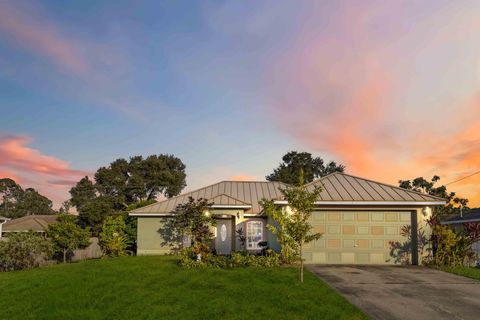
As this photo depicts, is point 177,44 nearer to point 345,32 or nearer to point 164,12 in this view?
point 164,12

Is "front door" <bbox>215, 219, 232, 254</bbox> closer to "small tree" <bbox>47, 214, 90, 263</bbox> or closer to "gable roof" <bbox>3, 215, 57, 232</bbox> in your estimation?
"small tree" <bbox>47, 214, 90, 263</bbox>

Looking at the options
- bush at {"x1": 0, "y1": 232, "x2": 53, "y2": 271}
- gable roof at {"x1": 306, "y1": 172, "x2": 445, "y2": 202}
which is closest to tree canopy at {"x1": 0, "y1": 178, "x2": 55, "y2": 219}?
bush at {"x1": 0, "y1": 232, "x2": 53, "y2": 271}

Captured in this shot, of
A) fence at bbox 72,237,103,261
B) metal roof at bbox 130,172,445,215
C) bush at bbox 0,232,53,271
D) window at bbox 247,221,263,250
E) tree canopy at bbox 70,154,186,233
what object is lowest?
fence at bbox 72,237,103,261

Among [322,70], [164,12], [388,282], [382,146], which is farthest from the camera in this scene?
[382,146]

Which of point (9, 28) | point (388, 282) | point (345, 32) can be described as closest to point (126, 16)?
point (9, 28)

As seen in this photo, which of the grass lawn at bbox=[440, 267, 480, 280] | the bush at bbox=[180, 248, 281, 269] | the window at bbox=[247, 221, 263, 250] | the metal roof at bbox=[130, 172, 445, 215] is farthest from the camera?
the window at bbox=[247, 221, 263, 250]

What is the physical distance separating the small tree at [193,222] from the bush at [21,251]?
784cm

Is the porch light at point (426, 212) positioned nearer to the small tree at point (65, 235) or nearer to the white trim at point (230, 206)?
the white trim at point (230, 206)

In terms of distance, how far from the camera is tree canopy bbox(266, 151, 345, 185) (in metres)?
63.1

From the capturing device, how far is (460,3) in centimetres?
1348

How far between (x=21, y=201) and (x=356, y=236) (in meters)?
89.1

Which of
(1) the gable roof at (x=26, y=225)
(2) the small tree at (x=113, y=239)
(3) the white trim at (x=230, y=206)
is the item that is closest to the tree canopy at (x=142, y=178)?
(1) the gable roof at (x=26, y=225)

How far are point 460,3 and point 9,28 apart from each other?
19.7 m

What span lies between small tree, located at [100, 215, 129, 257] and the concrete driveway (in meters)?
12.9
